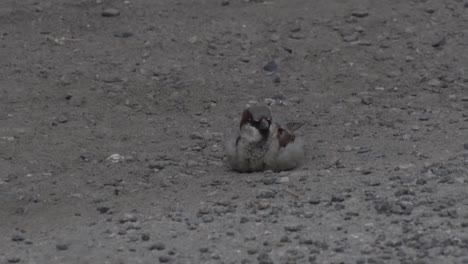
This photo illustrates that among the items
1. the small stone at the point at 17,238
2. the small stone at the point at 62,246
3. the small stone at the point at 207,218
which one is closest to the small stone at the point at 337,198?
the small stone at the point at 207,218

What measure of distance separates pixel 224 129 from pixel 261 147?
1.12m

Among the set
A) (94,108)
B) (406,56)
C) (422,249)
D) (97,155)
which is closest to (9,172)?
(97,155)

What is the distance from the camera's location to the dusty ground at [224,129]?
6.70 metres

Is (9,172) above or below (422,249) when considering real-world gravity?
below

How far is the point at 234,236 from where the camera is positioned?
670 cm

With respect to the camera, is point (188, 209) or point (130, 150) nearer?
point (188, 209)

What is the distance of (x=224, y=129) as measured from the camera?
9320 mm

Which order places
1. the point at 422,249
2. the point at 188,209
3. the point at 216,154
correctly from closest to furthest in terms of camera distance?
the point at 422,249, the point at 188,209, the point at 216,154

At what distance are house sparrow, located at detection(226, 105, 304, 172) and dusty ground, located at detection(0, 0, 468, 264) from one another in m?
0.15

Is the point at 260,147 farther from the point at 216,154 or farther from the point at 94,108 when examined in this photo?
the point at 94,108

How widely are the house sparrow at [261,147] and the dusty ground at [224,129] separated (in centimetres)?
15

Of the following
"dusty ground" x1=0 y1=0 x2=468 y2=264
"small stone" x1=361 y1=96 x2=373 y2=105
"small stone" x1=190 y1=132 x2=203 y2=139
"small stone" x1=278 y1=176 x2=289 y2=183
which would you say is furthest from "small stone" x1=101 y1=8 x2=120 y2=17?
"small stone" x1=278 y1=176 x2=289 y2=183

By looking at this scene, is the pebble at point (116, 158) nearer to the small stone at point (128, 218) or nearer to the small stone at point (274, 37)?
the small stone at point (128, 218)

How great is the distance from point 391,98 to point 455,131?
1.12 meters
